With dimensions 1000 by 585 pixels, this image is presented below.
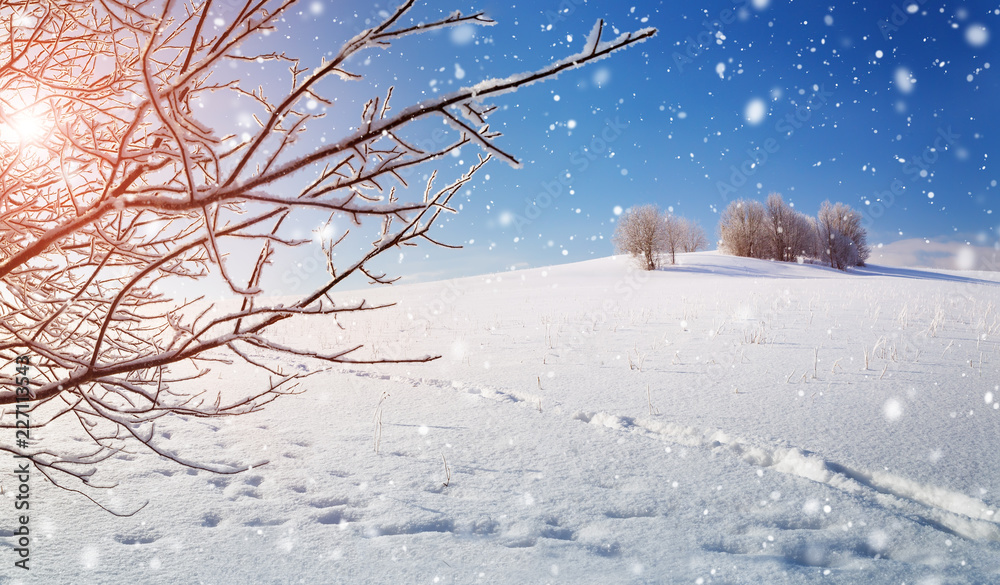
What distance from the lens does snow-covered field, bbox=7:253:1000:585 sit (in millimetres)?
1827

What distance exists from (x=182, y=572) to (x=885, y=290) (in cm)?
1389

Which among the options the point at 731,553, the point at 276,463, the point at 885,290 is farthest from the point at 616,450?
the point at 885,290

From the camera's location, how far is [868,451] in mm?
2662

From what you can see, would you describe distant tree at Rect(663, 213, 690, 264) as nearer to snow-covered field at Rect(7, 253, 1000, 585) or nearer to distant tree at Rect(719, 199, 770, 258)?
distant tree at Rect(719, 199, 770, 258)

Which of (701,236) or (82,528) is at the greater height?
(701,236)

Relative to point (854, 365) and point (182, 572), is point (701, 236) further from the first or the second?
point (182, 572)

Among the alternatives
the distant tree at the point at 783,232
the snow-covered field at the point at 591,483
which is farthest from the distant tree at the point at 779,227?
the snow-covered field at the point at 591,483

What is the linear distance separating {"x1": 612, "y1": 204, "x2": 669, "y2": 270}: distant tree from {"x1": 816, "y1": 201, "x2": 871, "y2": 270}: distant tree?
1720cm

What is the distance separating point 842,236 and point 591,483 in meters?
44.6

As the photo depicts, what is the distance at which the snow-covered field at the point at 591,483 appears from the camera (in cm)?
183

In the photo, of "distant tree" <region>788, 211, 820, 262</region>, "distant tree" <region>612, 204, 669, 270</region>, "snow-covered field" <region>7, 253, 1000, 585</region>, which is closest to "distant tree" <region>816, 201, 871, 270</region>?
"distant tree" <region>788, 211, 820, 262</region>

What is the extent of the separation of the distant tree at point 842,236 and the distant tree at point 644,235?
17.2 m

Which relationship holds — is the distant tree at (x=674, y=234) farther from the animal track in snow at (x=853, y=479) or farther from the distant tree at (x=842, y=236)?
the animal track in snow at (x=853, y=479)

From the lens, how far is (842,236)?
123 ft
